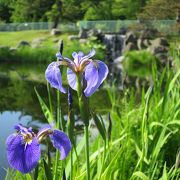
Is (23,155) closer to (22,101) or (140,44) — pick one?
(22,101)

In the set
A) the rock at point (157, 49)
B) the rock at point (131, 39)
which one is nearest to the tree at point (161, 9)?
the rock at point (131, 39)

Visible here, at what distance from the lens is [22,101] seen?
14.0 meters

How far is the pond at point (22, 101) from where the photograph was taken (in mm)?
10172

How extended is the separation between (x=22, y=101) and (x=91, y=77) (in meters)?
12.4

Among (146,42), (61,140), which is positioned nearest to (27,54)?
(146,42)

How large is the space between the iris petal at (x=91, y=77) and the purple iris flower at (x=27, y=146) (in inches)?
10.4

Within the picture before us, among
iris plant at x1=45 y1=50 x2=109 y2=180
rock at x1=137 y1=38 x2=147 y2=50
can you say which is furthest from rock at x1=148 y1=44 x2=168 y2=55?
iris plant at x1=45 y1=50 x2=109 y2=180

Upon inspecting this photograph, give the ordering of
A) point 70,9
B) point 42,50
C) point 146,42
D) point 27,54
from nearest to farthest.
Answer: point 42,50 → point 27,54 → point 146,42 → point 70,9

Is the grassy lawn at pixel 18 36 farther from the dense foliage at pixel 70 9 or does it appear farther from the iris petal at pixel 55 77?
the iris petal at pixel 55 77

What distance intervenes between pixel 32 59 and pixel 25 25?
14.5 meters

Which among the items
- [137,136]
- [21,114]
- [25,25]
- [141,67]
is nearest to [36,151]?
[137,136]

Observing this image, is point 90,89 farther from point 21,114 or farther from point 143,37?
point 143,37

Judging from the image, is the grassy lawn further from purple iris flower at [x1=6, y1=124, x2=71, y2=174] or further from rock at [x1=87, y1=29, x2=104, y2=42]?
purple iris flower at [x1=6, y1=124, x2=71, y2=174]

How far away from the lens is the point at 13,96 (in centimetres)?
1490
